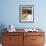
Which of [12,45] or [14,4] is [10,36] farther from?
[14,4]

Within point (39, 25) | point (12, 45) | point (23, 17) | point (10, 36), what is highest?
point (23, 17)

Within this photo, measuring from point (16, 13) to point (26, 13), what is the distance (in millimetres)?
329

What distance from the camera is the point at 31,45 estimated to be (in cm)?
385

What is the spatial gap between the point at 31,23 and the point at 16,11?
2.08ft

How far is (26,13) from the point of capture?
4344 mm

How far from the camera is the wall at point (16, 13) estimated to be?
430cm

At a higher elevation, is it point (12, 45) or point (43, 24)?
point (43, 24)

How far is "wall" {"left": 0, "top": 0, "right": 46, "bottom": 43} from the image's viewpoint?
4.30m

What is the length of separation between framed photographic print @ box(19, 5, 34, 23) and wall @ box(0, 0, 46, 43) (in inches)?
3.9

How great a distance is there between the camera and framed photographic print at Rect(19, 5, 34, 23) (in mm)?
4305

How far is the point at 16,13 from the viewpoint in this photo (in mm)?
4320

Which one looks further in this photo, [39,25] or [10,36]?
[39,25]

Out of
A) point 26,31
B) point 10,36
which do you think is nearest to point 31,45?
point 26,31

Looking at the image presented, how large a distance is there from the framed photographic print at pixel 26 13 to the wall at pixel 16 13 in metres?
0.10
